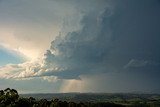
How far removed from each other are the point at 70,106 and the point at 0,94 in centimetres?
3517

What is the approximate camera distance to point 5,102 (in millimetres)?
132500

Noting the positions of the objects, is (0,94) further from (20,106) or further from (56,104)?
(56,104)

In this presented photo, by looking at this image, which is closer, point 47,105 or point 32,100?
point 47,105

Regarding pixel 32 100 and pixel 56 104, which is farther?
pixel 32 100

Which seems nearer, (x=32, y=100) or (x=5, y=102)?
(x=5, y=102)

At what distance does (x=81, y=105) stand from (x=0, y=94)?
39.7 m

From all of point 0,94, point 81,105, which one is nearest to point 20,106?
point 0,94

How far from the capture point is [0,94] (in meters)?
142

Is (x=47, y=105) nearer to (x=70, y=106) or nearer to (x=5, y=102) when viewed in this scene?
(x=70, y=106)

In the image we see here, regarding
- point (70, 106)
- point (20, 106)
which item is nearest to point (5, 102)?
point (20, 106)

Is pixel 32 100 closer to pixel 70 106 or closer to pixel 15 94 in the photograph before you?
pixel 15 94

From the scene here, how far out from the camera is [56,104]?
132 m

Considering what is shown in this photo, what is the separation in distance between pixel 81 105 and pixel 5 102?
3523cm

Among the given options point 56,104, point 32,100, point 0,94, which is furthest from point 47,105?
point 0,94
